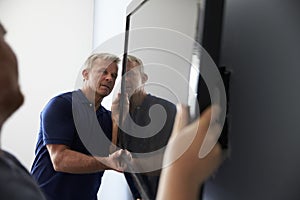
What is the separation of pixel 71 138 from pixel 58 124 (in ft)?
0.27

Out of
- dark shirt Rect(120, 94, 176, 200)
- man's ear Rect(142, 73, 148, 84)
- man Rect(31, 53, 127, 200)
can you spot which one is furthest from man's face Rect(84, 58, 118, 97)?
man's ear Rect(142, 73, 148, 84)

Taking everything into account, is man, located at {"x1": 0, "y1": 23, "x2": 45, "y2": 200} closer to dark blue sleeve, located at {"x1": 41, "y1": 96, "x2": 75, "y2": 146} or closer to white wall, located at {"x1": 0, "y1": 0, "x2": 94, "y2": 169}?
dark blue sleeve, located at {"x1": 41, "y1": 96, "x2": 75, "y2": 146}

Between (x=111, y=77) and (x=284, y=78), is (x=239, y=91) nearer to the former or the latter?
(x=284, y=78)

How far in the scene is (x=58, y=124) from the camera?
163cm

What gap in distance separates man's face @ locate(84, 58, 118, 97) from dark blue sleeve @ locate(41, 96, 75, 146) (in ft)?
0.54

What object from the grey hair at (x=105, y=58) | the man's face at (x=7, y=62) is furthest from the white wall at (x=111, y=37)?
the man's face at (x=7, y=62)

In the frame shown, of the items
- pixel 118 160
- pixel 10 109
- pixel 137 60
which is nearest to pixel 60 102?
pixel 118 160

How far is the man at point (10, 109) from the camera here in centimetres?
64

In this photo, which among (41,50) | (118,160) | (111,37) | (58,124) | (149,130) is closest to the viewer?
(149,130)

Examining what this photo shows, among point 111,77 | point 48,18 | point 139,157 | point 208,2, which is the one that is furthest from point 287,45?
point 48,18

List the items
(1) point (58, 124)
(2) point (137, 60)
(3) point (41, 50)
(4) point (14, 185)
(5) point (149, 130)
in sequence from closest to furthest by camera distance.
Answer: (4) point (14, 185)
(5) point (149, 130)
(2) point (137, 60)
(1) point (58, 124)
(3) point (41, 50)

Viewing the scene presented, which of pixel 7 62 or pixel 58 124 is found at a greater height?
pixel 7 62

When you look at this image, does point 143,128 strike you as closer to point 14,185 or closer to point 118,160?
point 118,160

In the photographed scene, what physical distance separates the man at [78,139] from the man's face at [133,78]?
0.29 metres
